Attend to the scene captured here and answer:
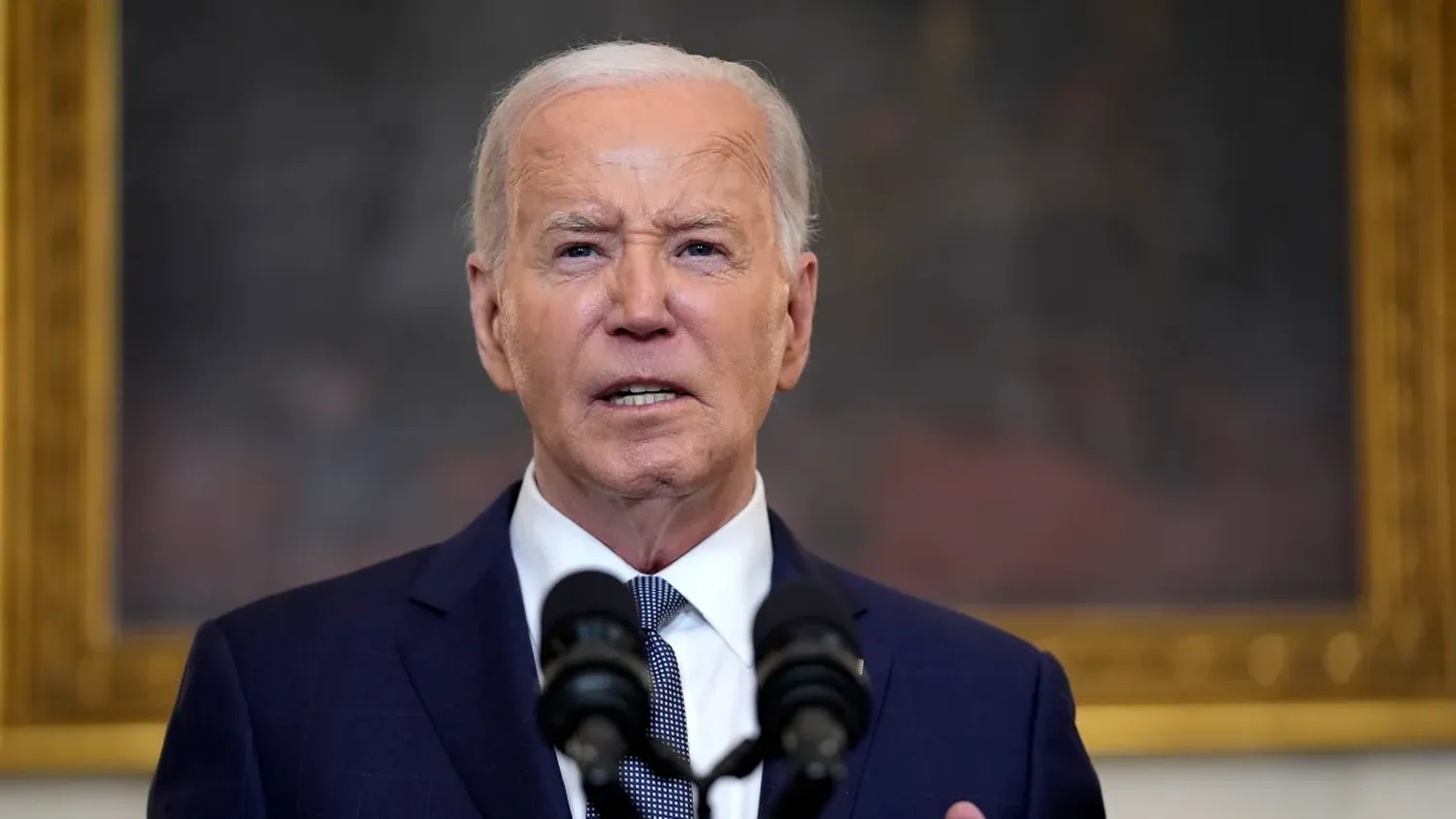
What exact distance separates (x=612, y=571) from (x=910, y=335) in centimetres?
140

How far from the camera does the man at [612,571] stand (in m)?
1.85

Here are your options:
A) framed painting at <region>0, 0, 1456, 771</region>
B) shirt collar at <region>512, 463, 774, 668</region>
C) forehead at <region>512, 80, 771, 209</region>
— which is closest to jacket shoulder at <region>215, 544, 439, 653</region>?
shirt collar at <region>512, 463, 774, 668</region>

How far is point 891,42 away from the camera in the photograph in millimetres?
3256

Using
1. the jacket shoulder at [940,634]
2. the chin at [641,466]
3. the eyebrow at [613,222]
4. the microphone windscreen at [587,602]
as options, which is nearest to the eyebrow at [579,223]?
the eyebrow at [613,222]

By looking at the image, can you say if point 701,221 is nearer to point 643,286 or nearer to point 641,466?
point 643,286

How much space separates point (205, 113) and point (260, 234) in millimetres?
240

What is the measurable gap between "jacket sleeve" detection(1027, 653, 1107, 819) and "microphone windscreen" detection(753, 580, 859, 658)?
0.82m

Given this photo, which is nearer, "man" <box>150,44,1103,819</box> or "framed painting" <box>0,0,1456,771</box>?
"man" <box>150,44,1103,819</box>

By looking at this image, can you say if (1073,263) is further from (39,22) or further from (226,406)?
(39,22)

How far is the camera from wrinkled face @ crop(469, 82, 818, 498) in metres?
1.87

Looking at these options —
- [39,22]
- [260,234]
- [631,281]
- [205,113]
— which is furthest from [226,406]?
[631,281]

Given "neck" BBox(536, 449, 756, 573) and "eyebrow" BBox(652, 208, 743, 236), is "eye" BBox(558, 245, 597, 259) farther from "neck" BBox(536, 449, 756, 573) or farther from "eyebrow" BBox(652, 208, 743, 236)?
"neck" BBox(536, 449, 756, 573)

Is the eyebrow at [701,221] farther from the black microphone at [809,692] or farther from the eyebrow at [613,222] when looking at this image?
the black microphone at [809,692]

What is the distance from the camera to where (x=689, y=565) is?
6.49 ft
